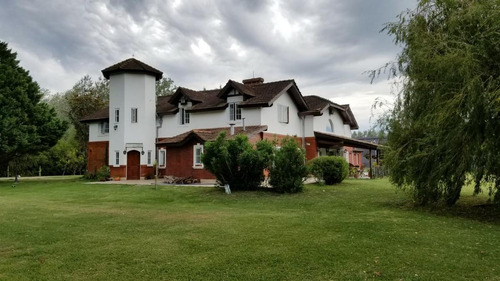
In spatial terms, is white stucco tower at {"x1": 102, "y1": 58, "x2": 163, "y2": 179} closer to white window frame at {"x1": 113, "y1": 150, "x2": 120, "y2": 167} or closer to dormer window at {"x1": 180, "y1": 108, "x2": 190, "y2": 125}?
white window frame at {"x1": 113, "y1": 150, "x2": 120, "y2": 167}

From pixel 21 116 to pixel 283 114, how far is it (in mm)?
17985

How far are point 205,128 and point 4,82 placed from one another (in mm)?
13833

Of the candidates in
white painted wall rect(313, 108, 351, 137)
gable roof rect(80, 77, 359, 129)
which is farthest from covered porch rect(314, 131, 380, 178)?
gable roof rect(80, 77, 359, 129)

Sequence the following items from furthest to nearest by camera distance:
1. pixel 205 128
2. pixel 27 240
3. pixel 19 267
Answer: pixel 205 128
pixel 27 240
pixel 19 267

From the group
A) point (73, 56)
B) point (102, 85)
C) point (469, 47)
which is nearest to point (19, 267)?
point (469, 47)

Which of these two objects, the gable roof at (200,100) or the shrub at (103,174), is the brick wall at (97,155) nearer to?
the shrub at (103,174)

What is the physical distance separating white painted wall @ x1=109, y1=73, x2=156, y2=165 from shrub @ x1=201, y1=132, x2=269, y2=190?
12435 millimetres

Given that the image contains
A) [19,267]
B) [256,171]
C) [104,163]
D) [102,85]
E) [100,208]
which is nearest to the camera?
[19,267]

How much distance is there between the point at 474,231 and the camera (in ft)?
26.9

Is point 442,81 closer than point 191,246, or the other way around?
point 191,246

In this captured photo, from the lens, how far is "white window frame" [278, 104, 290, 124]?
26.1 metres

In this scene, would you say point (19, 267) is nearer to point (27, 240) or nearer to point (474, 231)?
point (27, 240)

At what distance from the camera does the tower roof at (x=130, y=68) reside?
27.3 m

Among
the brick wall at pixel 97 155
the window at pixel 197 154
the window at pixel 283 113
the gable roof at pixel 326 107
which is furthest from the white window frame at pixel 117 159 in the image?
the gable roof at pixel 326 107
